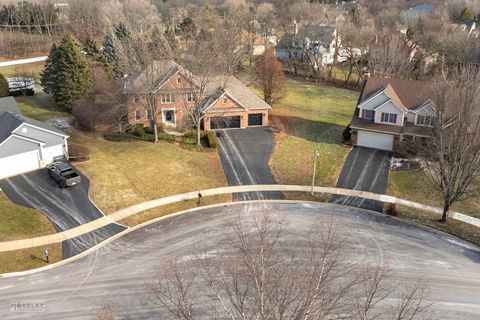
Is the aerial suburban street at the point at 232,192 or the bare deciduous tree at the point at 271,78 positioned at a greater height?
the bare deciduous tree at the point at 271,78

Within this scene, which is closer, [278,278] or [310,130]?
[278,278]

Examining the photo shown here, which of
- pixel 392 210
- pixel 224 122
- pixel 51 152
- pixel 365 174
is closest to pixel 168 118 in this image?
pixel 224 122

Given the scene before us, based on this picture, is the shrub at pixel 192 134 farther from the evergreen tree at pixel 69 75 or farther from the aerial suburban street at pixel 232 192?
the evergreen tree at pixel 69 75

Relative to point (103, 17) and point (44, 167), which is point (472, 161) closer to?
point (44, 167)

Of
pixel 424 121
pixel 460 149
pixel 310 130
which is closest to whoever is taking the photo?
pixel 460 149

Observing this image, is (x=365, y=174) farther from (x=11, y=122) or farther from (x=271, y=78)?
(x=11, y=122)

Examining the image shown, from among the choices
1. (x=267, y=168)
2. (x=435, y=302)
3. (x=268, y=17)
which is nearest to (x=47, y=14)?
(x=268, y=17)

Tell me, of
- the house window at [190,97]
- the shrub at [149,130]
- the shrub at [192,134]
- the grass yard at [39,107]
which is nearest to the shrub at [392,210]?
the shrub at [192,134]

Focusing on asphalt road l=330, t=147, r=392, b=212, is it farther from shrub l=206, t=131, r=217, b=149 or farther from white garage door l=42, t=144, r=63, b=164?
white garage door l=42, t=144, r=63, b=164
